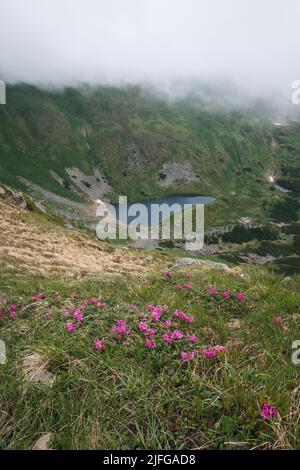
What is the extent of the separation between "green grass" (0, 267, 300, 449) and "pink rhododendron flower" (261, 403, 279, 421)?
75 millimetres

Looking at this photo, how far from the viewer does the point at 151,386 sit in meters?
5.48

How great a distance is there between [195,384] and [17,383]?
9.58 feet

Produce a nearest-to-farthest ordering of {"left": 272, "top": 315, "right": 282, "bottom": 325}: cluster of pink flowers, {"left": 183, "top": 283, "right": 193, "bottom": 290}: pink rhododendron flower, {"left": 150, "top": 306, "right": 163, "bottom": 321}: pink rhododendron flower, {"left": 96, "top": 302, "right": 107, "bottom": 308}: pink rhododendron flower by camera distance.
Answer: {"left": 150, "top": 306, "right": 163, "bottom": 321}: pink rhododendron flower → {"left": 272, "top": 315, "right": 282, "bottom": 325}: cluster of pink flowers → {"left": 96, "top": 302, "right": 107, "bottom": 308}: pink rhododendron flower → {"left": 183, "top": 283, "right": 193, "bottom": 290}: pink rhododendron flower

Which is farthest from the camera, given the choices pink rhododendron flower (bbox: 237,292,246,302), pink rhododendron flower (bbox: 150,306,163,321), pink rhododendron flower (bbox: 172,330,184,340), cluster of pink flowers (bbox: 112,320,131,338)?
pink rhododendron flower (bbox: 237,292,246,302)

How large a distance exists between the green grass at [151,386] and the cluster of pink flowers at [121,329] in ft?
0.42

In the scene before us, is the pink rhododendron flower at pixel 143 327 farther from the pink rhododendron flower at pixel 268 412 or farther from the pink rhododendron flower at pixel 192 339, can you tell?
the pink rhododendron flower at pixel 268 412

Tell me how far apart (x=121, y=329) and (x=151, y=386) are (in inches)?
59.3

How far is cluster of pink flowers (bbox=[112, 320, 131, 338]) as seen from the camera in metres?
6.70

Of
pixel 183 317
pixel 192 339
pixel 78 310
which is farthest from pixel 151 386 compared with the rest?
pixel 78 310

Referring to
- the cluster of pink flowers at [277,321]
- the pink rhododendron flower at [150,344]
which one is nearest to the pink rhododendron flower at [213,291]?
the cluster of pink flowers at [277,321]

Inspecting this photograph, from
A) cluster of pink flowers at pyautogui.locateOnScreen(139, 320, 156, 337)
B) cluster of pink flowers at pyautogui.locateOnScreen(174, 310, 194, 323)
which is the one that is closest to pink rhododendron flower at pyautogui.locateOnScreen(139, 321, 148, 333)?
cluster of pink flowers at pyautogui.locateOnScreen(139, 320, 156, 337)

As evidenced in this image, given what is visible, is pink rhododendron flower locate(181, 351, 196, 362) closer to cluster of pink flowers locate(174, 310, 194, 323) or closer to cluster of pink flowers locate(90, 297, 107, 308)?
cluster of pink flowers locate(174, 310, 194, 323)

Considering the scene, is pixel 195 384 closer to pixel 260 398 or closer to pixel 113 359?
pixel 260 398

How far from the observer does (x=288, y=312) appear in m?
8.08
